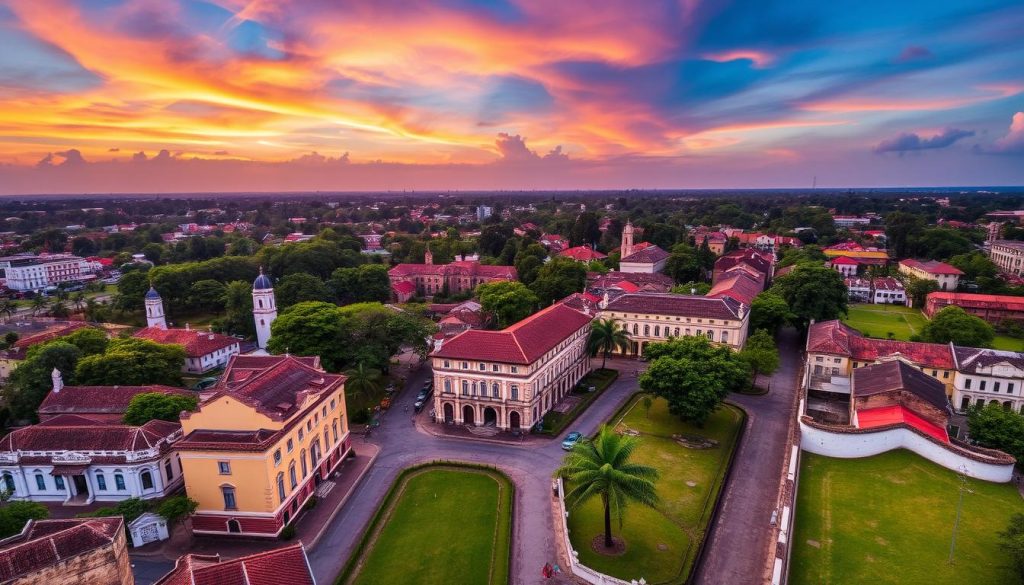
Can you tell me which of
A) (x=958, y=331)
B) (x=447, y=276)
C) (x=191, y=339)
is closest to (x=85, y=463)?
(x=191, y=339)

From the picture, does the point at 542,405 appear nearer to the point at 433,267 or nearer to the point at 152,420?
the point at 152,420

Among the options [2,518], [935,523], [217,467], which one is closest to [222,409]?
[217,467]

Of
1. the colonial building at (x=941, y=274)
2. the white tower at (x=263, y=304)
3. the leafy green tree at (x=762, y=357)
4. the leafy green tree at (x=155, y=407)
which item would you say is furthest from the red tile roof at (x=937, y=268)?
the leafy green tree at (x=155, y=407)

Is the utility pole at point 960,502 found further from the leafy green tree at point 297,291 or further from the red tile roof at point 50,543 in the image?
the leafy green tree at point 297,291

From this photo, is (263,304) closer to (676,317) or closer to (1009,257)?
(676,317)

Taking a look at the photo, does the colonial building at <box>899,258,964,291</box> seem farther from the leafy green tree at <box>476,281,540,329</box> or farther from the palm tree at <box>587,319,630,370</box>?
the leafy green tree at <box>476,281,540,329</box>

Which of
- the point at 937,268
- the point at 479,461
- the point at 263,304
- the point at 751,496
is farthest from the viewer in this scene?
the point at 937,268
